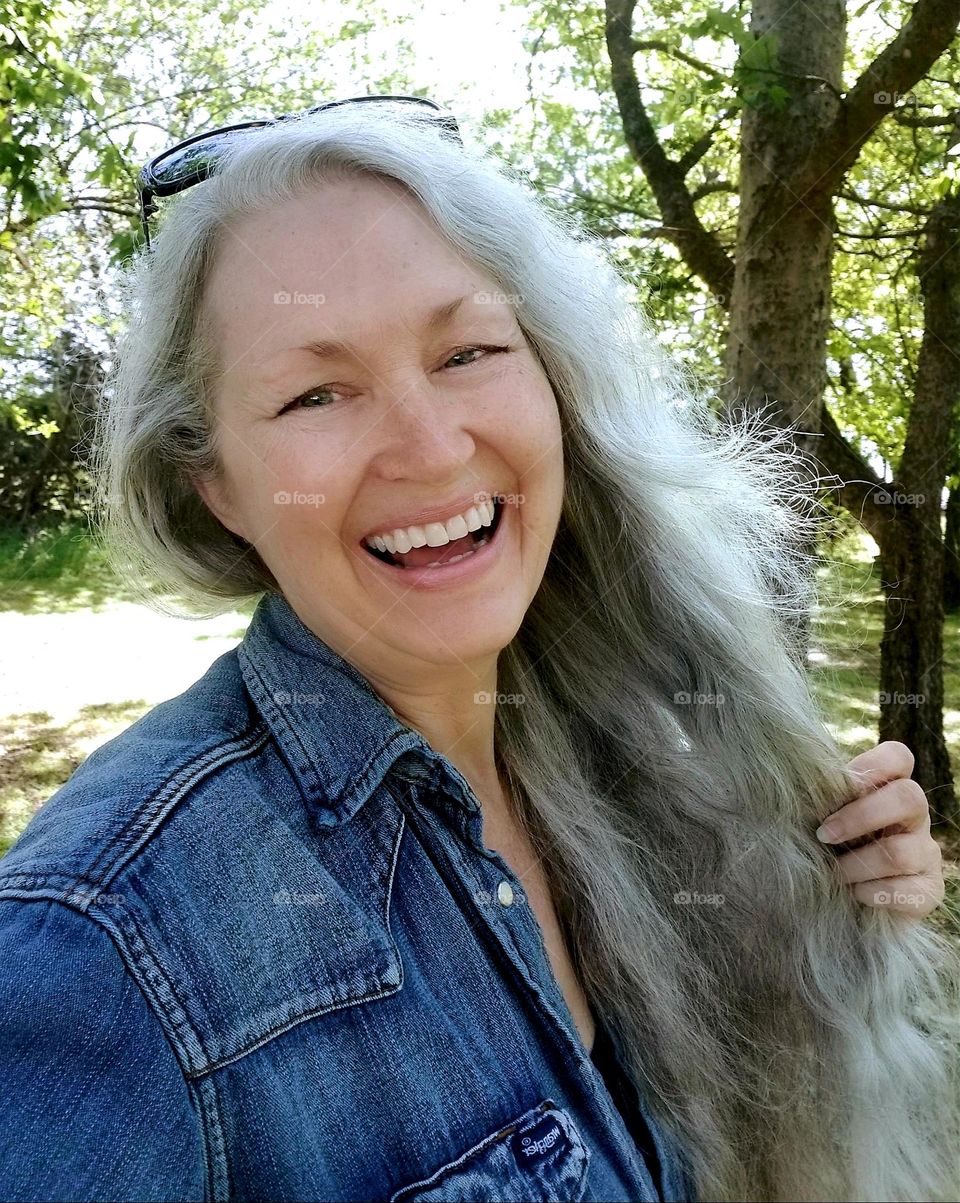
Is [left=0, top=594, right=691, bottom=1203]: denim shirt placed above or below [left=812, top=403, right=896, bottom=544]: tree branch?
below

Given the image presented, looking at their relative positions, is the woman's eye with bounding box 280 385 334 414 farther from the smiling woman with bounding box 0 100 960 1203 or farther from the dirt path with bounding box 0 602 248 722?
the dirt path with bounding box 0 602 248 722

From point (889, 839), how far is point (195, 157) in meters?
1.61

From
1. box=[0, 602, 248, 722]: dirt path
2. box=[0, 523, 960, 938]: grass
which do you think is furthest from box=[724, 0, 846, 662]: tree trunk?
box=[0, 602, 248, 722]: dirt path

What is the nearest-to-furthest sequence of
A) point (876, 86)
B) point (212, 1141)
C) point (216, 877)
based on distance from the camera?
point (212, 1141)
point (216, 877)
point (876, 86)

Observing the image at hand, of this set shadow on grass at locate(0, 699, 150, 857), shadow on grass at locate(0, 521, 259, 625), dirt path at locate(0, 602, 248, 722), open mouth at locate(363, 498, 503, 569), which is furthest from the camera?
shadow on grass at locate(0, 521, 259, 625)

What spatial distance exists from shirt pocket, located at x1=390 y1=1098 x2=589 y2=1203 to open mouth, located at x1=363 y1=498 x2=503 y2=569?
2.47 ft

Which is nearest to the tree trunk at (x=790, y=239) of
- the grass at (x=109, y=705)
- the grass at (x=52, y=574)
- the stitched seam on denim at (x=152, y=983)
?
the grass at (x=109, y=705)

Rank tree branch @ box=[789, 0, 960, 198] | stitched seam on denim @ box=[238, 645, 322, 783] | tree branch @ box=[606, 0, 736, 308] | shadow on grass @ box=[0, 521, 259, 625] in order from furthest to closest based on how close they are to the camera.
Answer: shadow on grass @ box=[0, 521, 259, 625] < tree branch @ box=[606, 0, 736, 308] < tree branch @ box=[789, 0, 960, 198] < stitched seam on denim @ box=[238, 645, 322, 783]

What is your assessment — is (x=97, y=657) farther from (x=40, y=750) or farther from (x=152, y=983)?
(x=152, y=983)

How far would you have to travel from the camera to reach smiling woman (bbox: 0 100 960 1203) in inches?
39.5

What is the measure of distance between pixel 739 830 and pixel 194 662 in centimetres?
772

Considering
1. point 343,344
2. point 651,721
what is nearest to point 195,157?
point 343,344

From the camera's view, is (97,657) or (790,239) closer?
(790,239)

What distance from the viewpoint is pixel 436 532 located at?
1505 millimetres
